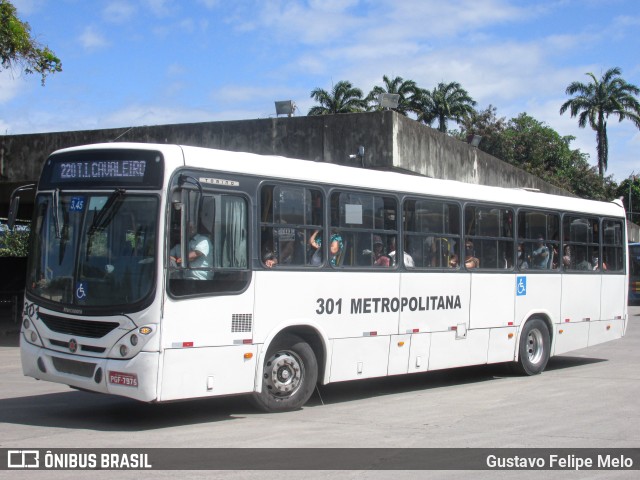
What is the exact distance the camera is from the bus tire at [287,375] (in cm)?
1010

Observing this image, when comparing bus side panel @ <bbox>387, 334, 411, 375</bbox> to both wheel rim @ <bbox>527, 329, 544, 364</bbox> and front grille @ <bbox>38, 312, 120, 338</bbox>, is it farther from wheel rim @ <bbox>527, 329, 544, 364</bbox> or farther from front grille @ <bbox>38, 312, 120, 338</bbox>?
front grille @ <bbox>38, 312, 120, 338</bbox>

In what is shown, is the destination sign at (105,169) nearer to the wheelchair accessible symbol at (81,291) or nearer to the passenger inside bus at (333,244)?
the wheelchair accessible symbol at (81,291)

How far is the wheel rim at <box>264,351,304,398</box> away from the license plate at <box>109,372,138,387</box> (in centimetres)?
186

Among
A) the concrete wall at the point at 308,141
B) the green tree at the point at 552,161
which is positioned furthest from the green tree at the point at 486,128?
the concrete wall at the point at 308,141

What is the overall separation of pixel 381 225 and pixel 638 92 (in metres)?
68.6

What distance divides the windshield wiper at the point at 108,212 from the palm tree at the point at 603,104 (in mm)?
69298

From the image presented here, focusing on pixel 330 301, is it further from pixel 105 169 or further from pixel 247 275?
pixel 105 169

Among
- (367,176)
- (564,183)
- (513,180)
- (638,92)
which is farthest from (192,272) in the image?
(638,92)

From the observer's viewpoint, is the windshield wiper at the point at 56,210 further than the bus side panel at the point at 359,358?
No

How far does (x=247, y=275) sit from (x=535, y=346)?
23.0 ft

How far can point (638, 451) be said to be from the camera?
320 inches

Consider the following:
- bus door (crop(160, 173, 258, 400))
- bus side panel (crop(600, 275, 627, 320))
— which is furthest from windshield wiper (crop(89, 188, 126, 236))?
bus side panel (crop(600, 275, 627, 320))

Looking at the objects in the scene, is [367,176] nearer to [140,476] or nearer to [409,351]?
Answer: [409,351]

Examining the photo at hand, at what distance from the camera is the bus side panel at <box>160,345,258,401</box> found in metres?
8.85
